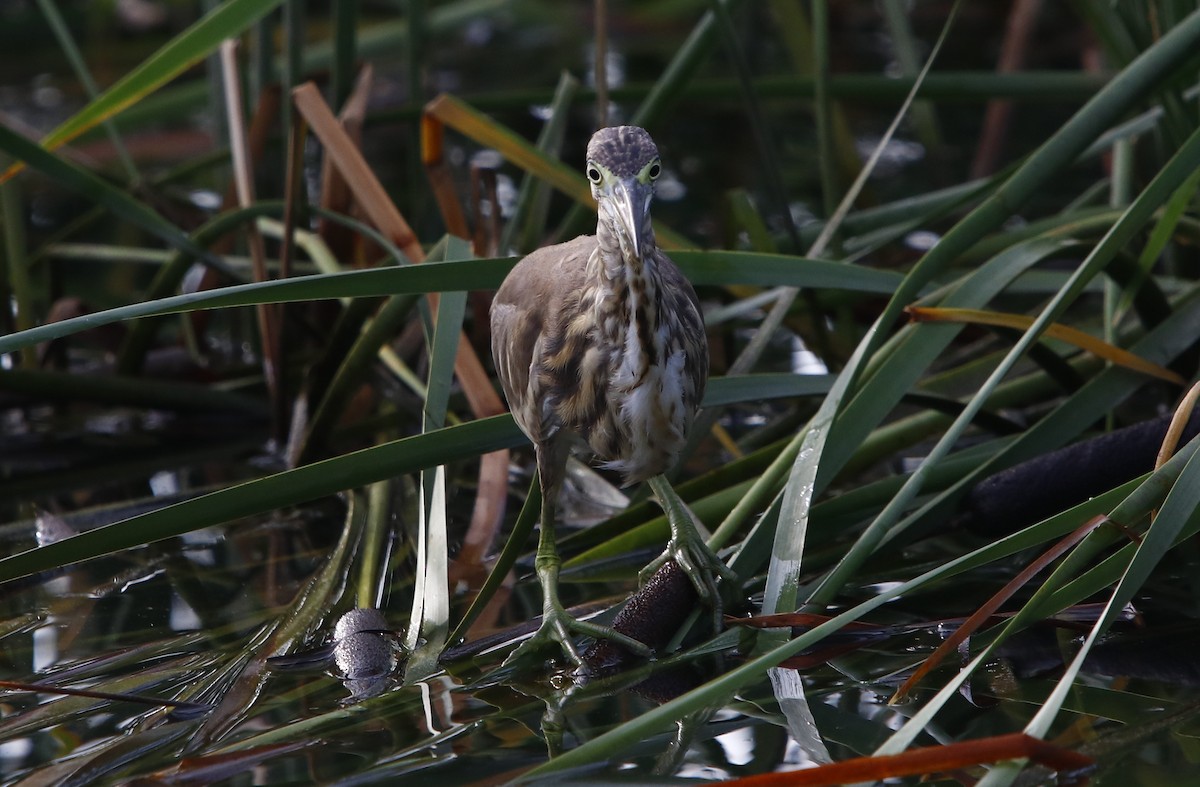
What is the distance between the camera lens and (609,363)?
96.7 inches

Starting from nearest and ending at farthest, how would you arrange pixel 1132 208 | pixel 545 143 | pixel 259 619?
pixel 1132 208, pixel 259 619, pixel 545 143

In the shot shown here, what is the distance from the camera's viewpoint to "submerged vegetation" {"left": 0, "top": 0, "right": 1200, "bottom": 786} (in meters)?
2.14

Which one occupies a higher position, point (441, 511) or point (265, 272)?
point (265, 272)

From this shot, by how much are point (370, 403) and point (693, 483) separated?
1.34 m

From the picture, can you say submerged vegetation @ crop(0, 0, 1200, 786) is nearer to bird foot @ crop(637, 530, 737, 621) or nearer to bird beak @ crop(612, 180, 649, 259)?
bird foot @ crop(637, 530, 737, 621)

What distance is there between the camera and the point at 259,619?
277cm

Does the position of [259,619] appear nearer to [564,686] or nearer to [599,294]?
[564,686]

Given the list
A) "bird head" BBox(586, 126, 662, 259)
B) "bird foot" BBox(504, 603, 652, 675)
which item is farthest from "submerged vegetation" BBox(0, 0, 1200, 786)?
"bird head" BBox(586, 126, 662, 259)

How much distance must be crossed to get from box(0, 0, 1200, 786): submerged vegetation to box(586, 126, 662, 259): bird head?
372mm

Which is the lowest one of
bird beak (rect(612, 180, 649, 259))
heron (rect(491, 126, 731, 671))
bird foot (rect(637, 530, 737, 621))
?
bird foot (rect(637, 530, 737, 621))

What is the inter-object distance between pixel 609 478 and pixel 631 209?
1.39 metres

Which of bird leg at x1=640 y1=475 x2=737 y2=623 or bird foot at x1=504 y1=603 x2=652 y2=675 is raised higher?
bird leg at x1=640 y1=475 x2=737 y2=623

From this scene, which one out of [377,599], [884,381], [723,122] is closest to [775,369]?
[884,381]

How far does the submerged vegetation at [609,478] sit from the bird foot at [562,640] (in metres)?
0.03
